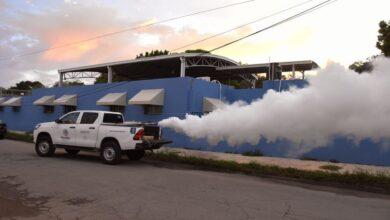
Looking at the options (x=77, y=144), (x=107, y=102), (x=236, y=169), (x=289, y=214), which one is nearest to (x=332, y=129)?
(x=236, y=169)

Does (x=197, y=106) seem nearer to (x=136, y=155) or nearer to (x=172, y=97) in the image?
(x=172, y=97)

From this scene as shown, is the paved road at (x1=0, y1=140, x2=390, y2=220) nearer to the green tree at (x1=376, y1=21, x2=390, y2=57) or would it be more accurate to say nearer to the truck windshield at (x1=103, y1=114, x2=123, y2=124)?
the truck windshield at (x1=103, y1=114, x2=123, y2=124)

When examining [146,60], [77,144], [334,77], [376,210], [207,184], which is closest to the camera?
[376,210]

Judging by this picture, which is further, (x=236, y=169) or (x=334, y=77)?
(x=236, y=169)

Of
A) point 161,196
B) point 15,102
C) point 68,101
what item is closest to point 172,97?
point 68,101

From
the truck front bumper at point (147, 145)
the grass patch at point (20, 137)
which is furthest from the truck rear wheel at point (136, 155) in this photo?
the grass patch at point (20, 137)

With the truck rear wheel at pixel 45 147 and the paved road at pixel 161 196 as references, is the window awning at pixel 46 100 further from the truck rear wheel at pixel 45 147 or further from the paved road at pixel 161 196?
the paved road at pixel 161 196

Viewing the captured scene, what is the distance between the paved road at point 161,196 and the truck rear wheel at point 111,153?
3.32 feet

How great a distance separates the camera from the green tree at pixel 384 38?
72.0 ft

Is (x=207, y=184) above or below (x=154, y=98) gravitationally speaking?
below

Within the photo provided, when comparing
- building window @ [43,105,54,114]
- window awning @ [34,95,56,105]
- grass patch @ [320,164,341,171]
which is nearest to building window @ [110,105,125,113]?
window awning @ [34,95,56,105]

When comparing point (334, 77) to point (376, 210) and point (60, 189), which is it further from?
point (60, 189)

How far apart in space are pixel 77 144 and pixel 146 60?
15.0 metres

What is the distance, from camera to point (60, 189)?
32.5 ft
